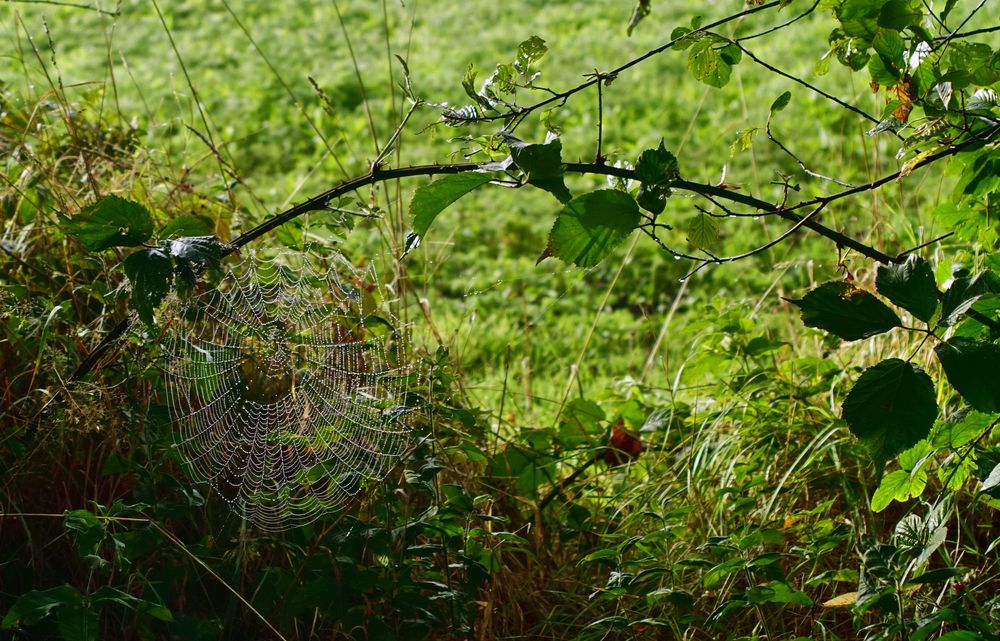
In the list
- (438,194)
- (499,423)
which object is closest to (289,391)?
(499,423)

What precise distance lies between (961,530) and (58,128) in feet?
9.59

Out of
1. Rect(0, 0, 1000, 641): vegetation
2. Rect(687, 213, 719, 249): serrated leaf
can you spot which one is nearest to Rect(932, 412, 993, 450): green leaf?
Rect(0, 0, 1000, 641): vegetation

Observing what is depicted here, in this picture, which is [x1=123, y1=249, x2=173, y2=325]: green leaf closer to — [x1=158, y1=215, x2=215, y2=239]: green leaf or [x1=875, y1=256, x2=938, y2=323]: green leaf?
[x1=158, y1=215, x2=215, y2=239]: green leaf

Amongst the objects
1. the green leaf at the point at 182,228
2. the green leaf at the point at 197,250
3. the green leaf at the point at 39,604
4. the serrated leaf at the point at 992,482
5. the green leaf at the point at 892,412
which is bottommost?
the green leaf at the point at 39,604

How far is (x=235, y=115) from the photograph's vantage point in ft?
24.7

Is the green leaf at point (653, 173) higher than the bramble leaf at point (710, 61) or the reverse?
the reverse

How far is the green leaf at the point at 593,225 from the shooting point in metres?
1.72

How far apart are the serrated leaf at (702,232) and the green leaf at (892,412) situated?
1.18ft

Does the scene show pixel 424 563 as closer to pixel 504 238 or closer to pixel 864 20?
pixel 864 20

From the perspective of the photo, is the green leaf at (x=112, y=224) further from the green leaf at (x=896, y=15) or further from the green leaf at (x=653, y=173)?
the green leaf at (x=896, y=15)

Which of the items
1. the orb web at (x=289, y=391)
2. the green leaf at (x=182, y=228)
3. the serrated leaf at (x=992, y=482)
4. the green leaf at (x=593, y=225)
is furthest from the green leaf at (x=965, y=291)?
the green leaf at (x=182, y=228)

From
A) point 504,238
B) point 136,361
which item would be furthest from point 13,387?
point 504,238

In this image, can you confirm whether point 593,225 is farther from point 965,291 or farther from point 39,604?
point 39,604

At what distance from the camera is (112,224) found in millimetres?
1848
